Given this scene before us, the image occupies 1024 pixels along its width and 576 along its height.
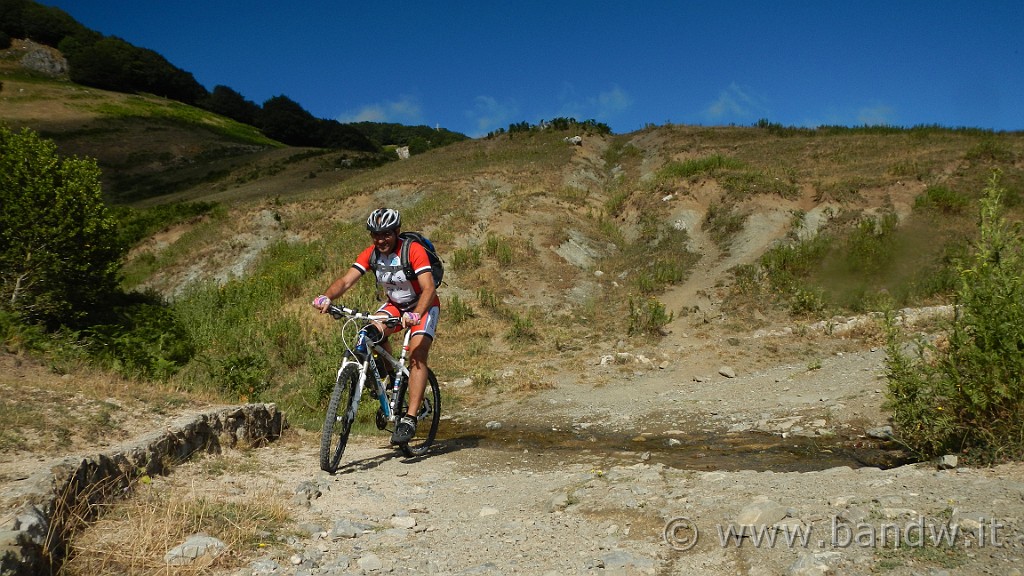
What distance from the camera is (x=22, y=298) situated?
11391 millimetres

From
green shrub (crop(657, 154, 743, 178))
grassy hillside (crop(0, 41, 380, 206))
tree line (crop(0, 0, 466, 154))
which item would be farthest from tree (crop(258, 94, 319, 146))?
green shrub (crop(657, 154, 743, 178))

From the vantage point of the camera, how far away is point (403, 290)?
6.68 m

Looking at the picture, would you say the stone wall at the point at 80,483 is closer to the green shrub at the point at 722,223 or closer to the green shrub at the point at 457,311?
the green shrub at the point at 457,311

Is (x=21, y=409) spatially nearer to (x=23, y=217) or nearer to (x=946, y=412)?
(x=946, y=412)

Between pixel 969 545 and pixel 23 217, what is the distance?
15.4 meters

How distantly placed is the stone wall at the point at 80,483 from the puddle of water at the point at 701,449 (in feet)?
11.6

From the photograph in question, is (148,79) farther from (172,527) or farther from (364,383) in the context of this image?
(172,527)

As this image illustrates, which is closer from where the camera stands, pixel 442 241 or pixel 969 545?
pixel 969 545

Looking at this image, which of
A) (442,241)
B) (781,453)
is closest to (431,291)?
(781,453)

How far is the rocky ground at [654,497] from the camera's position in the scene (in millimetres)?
3252

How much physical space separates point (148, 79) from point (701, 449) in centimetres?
9481

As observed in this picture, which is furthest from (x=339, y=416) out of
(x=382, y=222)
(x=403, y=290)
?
(x=382, y=222)

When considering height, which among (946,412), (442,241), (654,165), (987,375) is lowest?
(946,412)

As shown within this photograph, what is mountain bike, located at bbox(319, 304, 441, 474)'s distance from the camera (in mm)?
6031
